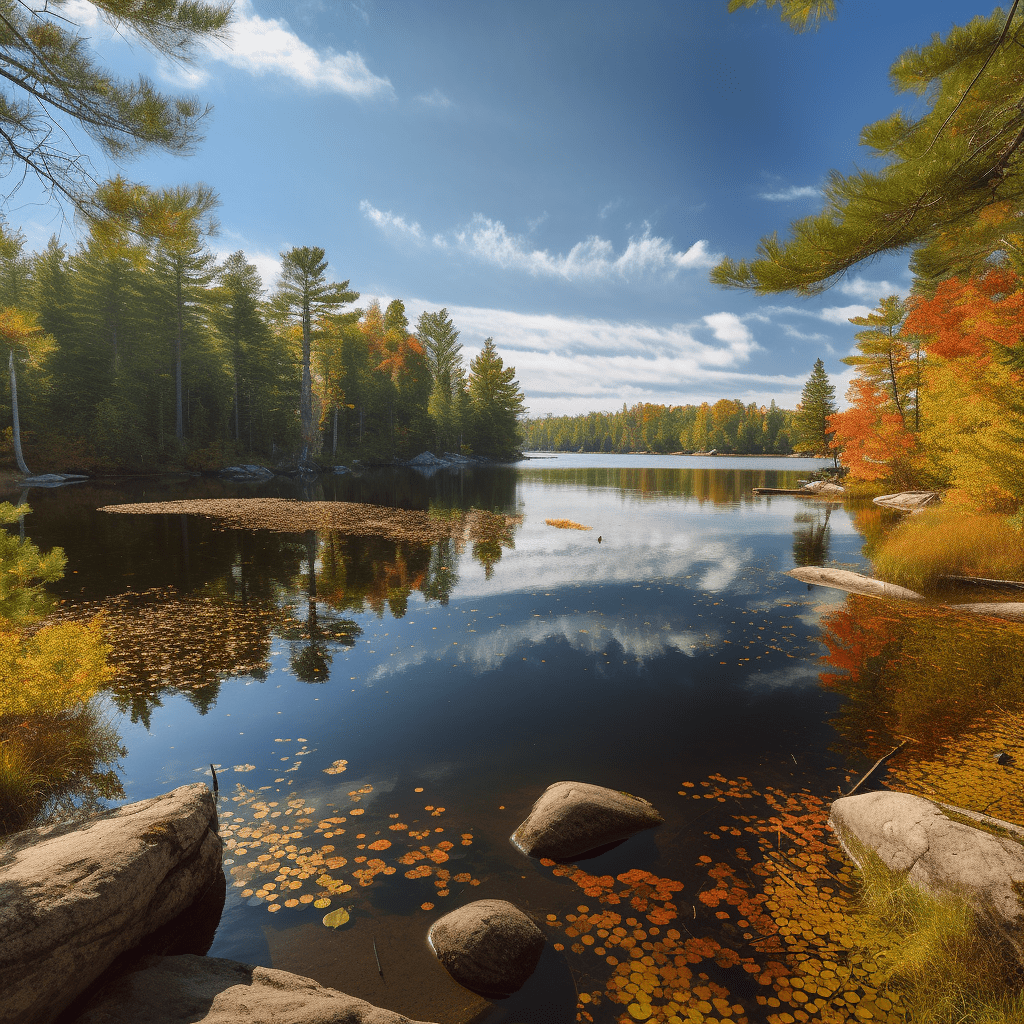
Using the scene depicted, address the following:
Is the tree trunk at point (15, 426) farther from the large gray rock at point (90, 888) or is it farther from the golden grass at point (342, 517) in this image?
the large gray rock at point (90, 888)

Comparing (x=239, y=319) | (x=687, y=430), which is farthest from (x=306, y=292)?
(x=687, y=430)

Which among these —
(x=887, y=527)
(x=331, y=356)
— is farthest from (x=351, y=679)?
(x=331, y=356)

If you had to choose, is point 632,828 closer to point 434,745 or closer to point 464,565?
point 434,745

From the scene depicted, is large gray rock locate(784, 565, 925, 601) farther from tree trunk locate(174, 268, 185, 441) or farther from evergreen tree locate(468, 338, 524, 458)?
evergreen tree locate(468, 338, 524, 458)

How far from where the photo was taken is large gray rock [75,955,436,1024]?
2.56 meters

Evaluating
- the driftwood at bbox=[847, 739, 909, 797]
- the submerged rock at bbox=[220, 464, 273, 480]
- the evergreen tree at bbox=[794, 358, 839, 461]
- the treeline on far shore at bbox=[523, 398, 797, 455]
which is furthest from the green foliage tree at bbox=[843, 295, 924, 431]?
the treeline on far shore at bbox=[523, 398, 797, 455]

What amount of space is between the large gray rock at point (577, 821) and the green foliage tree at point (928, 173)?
797cm

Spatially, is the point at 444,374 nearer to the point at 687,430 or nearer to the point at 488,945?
the point at 488,945

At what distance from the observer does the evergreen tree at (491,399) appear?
257ft

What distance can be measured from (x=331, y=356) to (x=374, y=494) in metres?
28.3

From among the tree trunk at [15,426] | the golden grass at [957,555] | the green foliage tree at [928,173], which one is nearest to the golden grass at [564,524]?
the golden grass at [957,555]

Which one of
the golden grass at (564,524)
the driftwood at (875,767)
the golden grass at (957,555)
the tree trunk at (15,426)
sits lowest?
the driftwood at (875,767)

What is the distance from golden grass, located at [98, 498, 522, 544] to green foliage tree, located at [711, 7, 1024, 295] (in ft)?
47.1

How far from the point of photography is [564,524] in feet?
77.4
